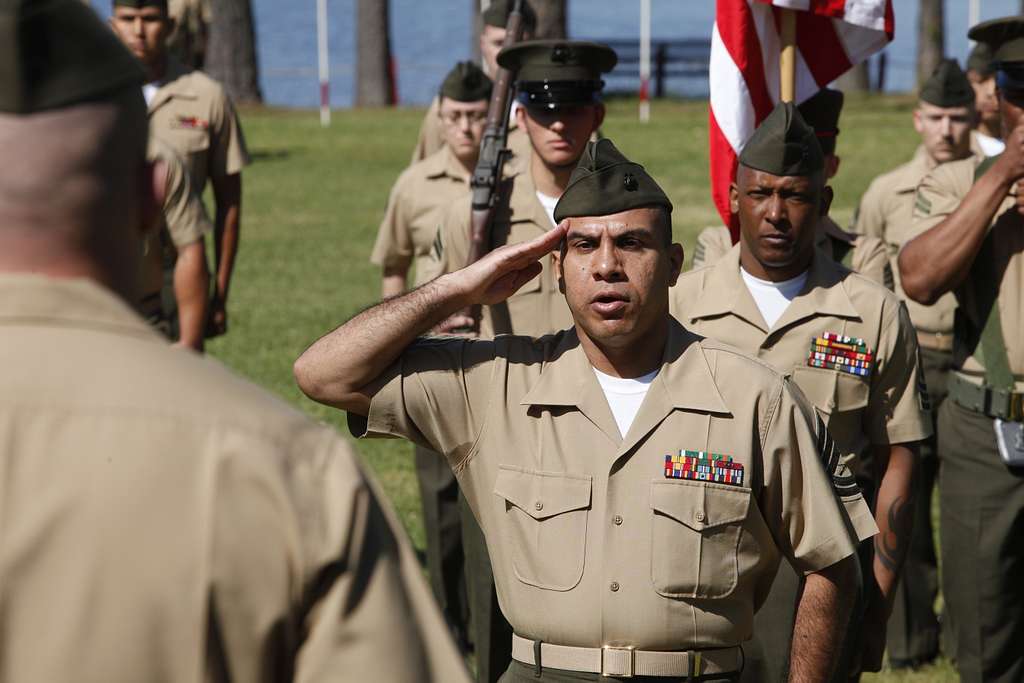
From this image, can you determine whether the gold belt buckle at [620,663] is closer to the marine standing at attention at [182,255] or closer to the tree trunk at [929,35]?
the marine standing at attention at [182,255]

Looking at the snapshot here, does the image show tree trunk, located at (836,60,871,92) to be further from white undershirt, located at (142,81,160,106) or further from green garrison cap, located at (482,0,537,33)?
white undershirt, located at (142,81,160,106)

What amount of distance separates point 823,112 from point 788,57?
59cm

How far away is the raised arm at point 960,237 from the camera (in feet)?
19.0

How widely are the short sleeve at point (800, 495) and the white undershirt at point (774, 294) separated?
135cm

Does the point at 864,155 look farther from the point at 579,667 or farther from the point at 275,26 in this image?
the point at 275,26

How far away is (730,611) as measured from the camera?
4.19 m

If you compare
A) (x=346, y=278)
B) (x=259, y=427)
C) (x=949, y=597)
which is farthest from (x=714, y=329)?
(x=346, y=278)

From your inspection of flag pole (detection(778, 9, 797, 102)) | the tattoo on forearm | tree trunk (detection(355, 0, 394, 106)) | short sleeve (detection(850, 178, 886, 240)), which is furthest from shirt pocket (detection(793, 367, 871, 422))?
tree trunk (detection(355, 0, 394, 106))

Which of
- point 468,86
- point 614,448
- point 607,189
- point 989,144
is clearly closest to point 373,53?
point 989,144

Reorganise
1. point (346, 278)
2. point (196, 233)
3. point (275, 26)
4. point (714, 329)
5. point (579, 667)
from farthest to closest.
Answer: point (275, 26) → point (346, 278) → point (196, 233) → point (714, 329) → point (579, 667)

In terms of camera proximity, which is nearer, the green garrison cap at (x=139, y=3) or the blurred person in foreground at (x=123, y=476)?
the blurred person in foreground at (x=123, y=476)

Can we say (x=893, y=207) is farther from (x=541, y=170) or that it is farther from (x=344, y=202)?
(x=344, y=202)

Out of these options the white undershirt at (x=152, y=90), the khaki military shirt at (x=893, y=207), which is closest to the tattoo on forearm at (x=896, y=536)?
the khaki military shirt at (x=893, y=207)

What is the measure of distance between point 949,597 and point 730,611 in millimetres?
2393
